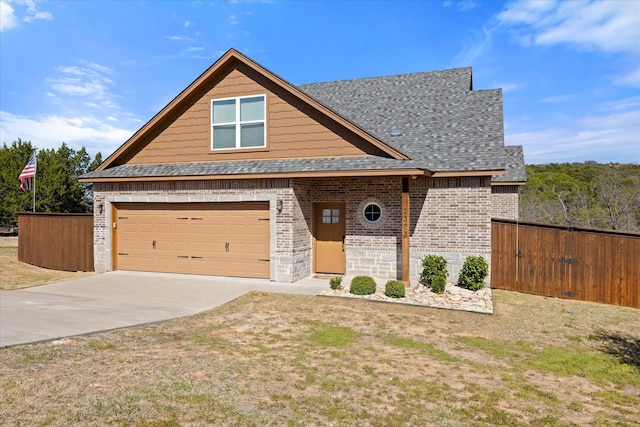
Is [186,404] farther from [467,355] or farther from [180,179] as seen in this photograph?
[180,179]

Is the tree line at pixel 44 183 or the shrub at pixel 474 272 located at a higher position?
the tree line at pixel 44 183

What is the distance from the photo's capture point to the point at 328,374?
17.8ft

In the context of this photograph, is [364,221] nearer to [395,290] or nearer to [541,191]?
[395,290]

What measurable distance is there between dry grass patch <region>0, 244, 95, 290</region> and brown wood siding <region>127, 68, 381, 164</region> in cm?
472

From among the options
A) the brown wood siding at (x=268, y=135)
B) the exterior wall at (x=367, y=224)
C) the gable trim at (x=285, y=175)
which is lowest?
the exterior wall at (x=367, y=224)

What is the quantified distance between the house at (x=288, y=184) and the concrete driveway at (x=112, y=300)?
90cm

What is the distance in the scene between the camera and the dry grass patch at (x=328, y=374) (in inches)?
167

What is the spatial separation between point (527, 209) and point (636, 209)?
5.58m

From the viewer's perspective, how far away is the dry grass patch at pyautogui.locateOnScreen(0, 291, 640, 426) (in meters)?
4.25

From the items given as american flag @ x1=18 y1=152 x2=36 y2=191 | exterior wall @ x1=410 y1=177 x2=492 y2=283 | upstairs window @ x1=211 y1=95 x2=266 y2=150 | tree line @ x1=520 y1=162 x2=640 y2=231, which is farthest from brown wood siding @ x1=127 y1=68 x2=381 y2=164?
tree line @ x1=520 y1=162 x2=640 y2=231

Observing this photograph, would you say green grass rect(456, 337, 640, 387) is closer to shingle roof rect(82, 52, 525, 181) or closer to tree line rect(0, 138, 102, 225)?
shingle roof rect(82, 52, 525, 181)

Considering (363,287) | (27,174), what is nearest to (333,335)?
(363,287)

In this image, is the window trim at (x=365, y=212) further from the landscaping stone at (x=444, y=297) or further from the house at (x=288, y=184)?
the landscaping stone at (x=444, y=297)

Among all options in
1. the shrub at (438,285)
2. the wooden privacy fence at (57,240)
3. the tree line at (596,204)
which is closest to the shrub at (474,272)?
the shrub at (438,285)
